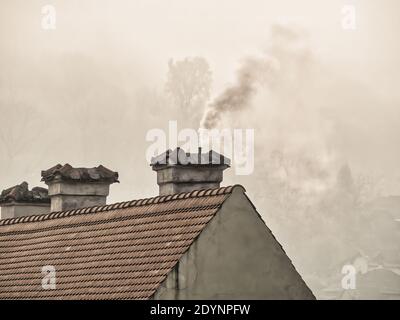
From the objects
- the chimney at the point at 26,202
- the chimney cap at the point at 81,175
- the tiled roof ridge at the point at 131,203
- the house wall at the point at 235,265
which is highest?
the chimney cap at the point at 81,175

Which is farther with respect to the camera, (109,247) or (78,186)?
(78,186)

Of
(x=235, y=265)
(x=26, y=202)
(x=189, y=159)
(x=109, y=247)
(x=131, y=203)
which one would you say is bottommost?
(x=235, y=265)

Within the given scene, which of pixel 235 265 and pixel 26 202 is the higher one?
pixel 26 202

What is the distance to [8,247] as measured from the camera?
40.6 meters

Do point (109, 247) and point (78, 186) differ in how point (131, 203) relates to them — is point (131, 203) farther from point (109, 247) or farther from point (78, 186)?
point (78, 186)

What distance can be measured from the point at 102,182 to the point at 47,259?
606 centimetres

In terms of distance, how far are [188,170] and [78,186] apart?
13.6ft

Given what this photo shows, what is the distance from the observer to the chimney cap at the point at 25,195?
154 ft

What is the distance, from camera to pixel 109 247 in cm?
3562

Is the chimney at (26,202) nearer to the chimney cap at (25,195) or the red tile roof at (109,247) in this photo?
the chimney cap at (25,195)

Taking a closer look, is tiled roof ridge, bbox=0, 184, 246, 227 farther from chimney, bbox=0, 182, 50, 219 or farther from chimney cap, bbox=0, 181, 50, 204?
chimney, bbox=0, 182, 50, 219

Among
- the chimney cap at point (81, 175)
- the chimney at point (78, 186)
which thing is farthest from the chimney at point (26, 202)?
the chimney cap at point (81, 175)

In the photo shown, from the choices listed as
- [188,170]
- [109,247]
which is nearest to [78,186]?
[188,170]
